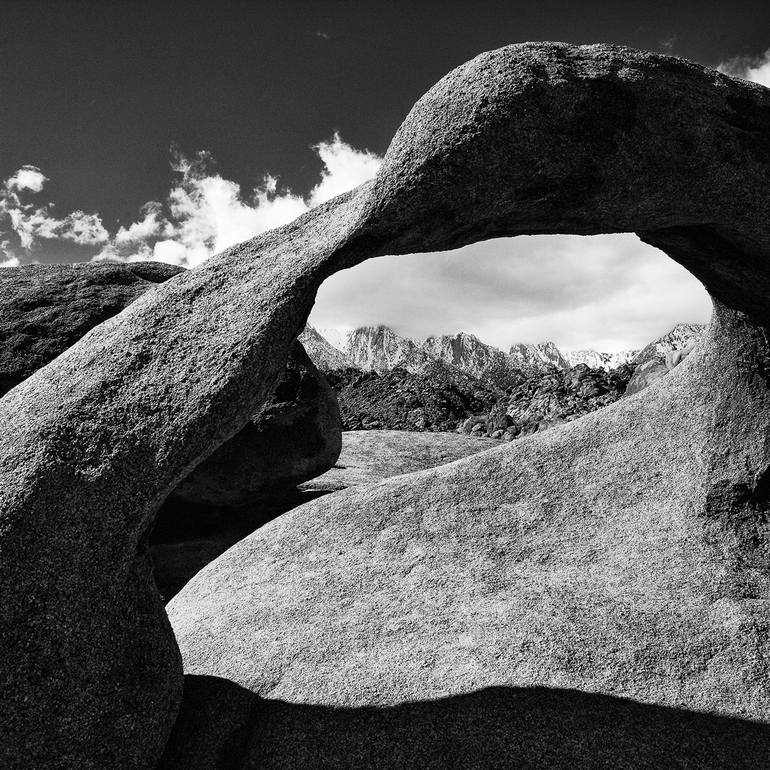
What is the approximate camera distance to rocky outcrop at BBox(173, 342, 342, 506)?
8422mm

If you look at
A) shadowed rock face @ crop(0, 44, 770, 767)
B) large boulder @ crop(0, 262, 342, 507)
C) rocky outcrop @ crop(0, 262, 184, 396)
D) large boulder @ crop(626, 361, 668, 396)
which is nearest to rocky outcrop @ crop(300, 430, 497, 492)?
large boulder @ crop(0, 262, 342, 507)

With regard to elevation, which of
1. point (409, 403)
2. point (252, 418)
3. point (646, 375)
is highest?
point (409, 403)

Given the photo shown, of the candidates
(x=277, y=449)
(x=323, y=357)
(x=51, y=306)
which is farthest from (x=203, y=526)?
(x=323, y=357)

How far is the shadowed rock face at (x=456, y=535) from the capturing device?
10.8 ft

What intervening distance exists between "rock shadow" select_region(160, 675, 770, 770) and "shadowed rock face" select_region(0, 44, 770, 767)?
3.7 inches

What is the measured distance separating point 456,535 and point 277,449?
11.5ft

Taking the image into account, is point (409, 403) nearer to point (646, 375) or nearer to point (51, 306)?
point (646, 375)

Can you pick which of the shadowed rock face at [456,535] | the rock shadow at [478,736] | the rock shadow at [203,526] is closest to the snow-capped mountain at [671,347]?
the shadowed rock face at [456,535]

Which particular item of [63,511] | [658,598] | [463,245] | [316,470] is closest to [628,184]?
[463,245]

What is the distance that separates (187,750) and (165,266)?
23.3 ft

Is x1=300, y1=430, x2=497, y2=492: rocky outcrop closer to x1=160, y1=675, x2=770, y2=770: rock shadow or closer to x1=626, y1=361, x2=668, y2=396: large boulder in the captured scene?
x1=626, y1=361, x2=668, y2=396: large boulder

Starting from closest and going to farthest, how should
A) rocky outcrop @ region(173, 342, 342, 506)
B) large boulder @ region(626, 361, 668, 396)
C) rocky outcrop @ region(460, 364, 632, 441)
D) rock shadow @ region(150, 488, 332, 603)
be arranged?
rock shadow @ region(150, 488, 332, 603), rocky outcrop @ region(173, 342, 342, 506), large boulder @ region(626, 361, 668, 396), rocky outcrop @ region(460, 364, 632, 441)

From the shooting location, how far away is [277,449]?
8625mm

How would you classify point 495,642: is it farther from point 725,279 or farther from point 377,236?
point 725,279
